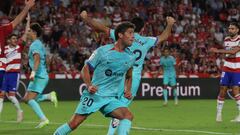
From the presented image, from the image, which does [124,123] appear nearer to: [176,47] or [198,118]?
[198,118]

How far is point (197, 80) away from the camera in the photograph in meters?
30.2

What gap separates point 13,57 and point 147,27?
52.2 feet

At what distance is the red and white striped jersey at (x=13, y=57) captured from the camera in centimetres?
1781

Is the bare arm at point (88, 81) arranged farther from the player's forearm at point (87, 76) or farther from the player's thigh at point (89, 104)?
the player's thigh at point (89, 104)

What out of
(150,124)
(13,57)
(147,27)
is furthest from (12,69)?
(147,27)

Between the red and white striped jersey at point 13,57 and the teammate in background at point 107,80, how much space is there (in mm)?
7755

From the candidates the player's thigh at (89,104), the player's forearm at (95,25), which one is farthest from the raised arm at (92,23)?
the player's thigh at (89,104)

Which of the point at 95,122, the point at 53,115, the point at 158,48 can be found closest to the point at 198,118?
the point at 95,122

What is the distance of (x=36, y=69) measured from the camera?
50.4ft

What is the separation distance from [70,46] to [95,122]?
1385 centimetres

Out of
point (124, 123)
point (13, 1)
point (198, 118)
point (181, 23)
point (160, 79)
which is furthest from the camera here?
point (181, 23)

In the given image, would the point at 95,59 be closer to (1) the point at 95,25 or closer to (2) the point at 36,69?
(1) the point at 95,25

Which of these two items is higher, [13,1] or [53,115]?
[13,1]

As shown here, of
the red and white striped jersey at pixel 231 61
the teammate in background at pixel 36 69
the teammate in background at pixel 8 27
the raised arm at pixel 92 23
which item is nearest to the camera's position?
the raised arm at pixel 92 23
